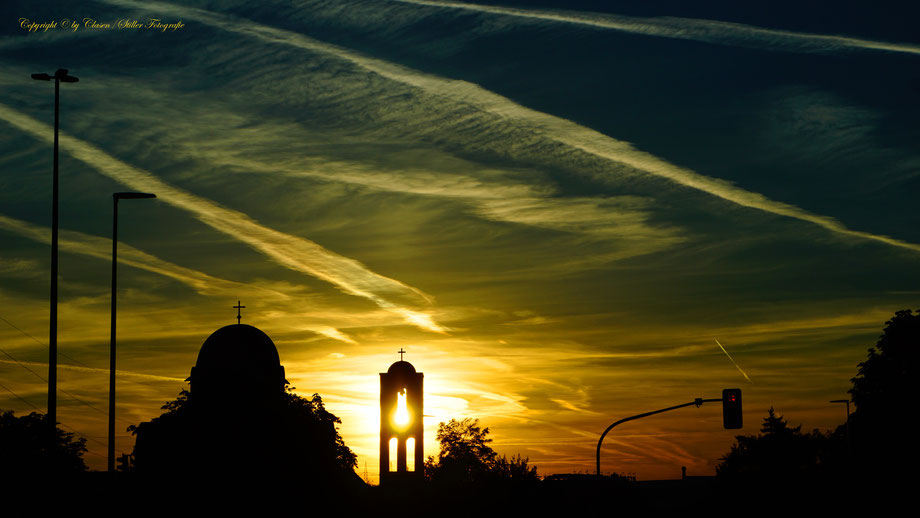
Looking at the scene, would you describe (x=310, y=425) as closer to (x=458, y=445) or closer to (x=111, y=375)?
(x=111, y=375)

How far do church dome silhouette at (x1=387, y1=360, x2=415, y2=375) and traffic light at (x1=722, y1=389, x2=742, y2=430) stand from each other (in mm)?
33059

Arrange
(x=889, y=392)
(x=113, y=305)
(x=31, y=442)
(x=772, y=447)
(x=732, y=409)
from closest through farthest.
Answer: (x=732, y=409)
(x=113, y=305)
(x=889, y=392)
(x=31, y=442)
(x=772, y=447)

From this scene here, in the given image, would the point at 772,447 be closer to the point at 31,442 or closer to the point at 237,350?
the point at 237,350

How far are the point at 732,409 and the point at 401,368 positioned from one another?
3348 cm

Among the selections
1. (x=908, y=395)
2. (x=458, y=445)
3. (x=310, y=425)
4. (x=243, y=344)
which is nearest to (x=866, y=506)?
(x=908, y=395)

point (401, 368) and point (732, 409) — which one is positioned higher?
point (401, 368)

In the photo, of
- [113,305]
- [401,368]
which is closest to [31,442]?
[401,368]

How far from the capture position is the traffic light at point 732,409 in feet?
120

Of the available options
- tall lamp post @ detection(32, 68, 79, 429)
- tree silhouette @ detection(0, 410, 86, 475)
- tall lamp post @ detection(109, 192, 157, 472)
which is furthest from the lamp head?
tree silhouette @ detection(0, 410, 86, 475)

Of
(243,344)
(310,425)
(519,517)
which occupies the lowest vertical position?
(519,517)

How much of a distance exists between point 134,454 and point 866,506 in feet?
174

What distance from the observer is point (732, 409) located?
3684 centimetres

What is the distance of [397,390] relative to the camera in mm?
67625

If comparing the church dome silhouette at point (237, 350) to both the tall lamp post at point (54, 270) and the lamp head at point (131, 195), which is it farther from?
the tall lamp post at point (54, 270)
